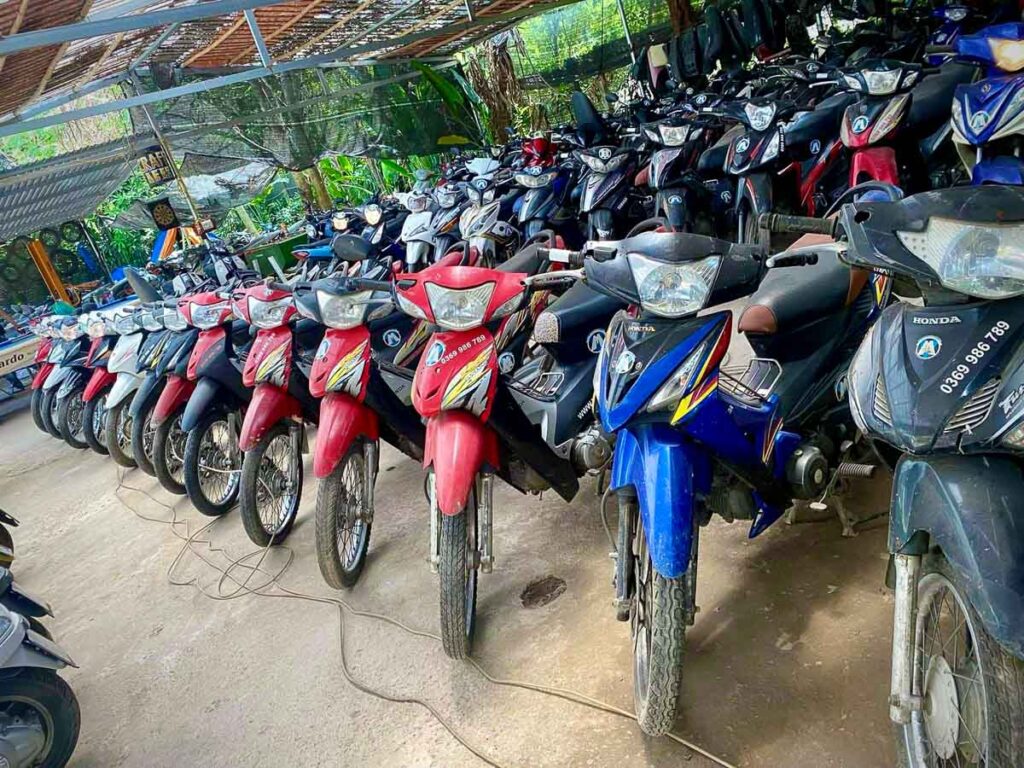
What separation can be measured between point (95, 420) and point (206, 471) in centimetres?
208

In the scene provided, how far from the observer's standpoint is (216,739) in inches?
85.5

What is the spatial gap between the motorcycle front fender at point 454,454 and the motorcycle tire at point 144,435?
2.66 metres

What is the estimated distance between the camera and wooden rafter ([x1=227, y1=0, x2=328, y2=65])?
286 inches

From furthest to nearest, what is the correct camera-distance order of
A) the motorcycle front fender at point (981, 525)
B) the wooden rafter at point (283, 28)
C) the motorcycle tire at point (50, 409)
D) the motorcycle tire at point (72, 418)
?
1. the wooden rafter at point (283, 28)
2. the motorcycle tire at point (50, 409)
3. the motorcycle tire at point (72, 418)
4. the motorcycle front fender at point (981, 525)

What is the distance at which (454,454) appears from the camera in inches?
81.0

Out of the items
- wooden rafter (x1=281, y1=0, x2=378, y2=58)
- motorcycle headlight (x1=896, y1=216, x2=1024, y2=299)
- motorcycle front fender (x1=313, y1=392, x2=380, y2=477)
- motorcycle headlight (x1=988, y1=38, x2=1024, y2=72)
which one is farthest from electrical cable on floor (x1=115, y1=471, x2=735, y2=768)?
wooden rafter (x1=281, y1=0, x2=378, y2=58)

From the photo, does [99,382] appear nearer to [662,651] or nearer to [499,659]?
[499,659]

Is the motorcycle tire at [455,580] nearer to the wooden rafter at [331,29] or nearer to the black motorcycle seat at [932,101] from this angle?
the black motorcycle seat at [932,101]

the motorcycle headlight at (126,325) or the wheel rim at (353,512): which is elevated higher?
the motorcycle headlight at (126,325)

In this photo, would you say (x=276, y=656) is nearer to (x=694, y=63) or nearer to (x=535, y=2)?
(x=694, y=63)

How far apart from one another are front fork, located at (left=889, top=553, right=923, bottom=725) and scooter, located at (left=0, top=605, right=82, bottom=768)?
233 cm

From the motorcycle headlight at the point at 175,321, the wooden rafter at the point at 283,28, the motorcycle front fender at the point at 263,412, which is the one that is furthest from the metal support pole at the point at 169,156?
the motorcycle front fender at the point at 263,412

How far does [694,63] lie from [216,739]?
872cm

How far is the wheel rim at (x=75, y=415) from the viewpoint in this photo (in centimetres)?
550
